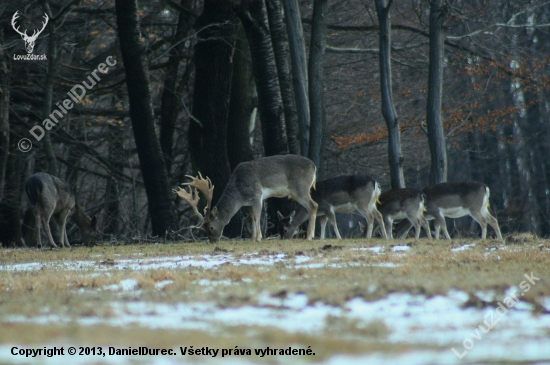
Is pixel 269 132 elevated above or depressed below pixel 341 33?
below

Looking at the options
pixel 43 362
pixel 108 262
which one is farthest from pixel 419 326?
pixel 108 262

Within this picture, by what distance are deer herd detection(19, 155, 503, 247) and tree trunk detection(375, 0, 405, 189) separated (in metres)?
1.57

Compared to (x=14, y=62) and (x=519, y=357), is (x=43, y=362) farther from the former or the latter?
(x=14, y=62)

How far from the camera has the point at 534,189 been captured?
122ft

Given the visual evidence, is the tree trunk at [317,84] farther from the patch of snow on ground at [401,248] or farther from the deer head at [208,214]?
the patch of snow on ground at [401,248]

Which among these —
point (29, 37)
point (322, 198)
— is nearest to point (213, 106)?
point (322, 198)

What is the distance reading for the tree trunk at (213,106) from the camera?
18.5 m

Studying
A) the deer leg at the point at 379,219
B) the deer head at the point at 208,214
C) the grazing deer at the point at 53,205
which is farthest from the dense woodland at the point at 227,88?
the deer leg at the point at 379,219

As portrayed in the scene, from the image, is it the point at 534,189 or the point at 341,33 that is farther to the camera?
→ the point at 534,189

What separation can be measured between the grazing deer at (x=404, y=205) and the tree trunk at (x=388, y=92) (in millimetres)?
1637

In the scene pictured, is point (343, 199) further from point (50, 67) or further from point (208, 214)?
point (50, 67)

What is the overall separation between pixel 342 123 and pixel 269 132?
33.3ft

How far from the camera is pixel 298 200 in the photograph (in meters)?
16.4

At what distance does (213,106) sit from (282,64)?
71.4 inches
